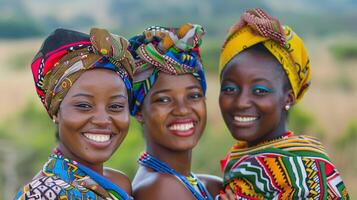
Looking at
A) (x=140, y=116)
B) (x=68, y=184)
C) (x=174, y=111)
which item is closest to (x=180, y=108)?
(x=174, y=111)

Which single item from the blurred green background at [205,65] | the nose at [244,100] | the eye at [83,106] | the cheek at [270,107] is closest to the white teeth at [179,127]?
the nose at [244,100]

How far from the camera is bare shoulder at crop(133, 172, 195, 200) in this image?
3867mm

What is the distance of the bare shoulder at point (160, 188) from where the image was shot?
387 centimetres

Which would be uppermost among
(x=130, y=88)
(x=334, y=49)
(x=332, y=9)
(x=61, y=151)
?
(x=332, y=9)

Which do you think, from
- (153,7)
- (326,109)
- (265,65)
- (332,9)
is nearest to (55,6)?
(153,7)

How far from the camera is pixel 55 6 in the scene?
4512 cm

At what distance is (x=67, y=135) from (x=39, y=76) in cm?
32

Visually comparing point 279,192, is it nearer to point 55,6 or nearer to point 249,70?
point 249,70

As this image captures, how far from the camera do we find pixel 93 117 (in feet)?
11.8

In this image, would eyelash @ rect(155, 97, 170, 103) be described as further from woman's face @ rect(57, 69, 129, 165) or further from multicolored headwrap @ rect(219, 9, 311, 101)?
multicolored headwrap @ rect(219, 9, 311, 101)

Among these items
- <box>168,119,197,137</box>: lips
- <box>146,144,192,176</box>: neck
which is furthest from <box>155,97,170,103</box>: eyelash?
<box>146,144,192,176</box>: neck

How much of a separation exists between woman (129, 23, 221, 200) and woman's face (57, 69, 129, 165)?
0.38 m

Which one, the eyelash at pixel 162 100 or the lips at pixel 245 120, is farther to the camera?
the lips at pixel 245 120

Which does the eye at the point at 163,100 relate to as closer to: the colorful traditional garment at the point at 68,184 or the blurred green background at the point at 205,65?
the colorful traditional garment at the point at 68,184
